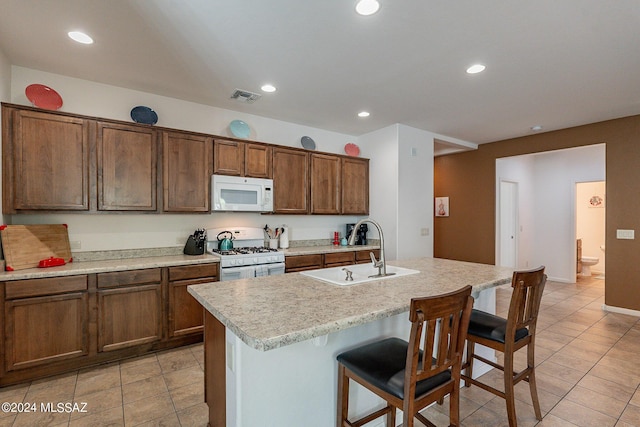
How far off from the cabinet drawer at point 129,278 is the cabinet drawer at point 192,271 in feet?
0.44

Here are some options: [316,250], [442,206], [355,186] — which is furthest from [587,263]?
[316,250]

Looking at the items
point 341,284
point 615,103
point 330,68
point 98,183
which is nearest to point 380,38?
point 330,68

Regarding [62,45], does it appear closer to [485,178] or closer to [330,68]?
[330,68]

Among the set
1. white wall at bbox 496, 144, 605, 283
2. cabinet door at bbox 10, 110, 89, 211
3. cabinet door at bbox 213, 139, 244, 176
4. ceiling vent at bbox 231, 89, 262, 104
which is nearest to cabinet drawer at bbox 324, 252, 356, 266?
cabinet door at bbox 213, 139, 244, 176

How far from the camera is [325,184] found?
4.47 metres

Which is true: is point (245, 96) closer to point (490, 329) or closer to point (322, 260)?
point (322, 260)

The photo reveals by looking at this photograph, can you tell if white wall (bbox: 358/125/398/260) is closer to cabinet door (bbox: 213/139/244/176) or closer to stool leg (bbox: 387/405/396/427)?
cabinet door (bbox: 213/139/244/176)

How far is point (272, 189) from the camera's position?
3908 millimetres

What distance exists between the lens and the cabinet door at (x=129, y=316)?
8.82 feet

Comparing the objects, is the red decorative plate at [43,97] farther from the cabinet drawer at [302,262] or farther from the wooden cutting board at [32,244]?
the cabinet drawer at [302,262]

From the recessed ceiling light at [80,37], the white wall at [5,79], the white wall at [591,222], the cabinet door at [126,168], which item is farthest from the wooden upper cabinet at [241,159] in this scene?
the white wall at [591,222]

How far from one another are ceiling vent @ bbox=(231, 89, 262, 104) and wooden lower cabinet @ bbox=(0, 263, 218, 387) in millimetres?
1932

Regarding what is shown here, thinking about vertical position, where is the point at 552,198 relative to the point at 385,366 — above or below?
above

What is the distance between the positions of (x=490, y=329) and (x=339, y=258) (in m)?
2.42
